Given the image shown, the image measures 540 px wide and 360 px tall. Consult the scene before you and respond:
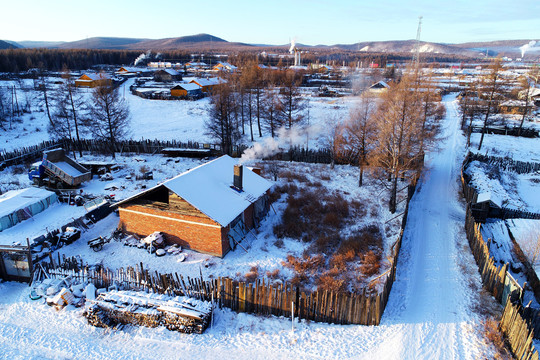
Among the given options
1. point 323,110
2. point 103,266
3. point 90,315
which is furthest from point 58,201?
point 323,110

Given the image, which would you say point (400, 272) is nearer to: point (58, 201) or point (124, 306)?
point (124, 306)

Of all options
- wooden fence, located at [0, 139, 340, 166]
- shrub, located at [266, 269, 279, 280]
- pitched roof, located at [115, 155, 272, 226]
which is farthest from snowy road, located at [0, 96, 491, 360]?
wooden fence, located at [0, 139, 340, 166]

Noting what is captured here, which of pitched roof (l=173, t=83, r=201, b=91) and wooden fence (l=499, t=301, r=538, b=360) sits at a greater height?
pitched roof (l=173, t=83, r=201, b=91)

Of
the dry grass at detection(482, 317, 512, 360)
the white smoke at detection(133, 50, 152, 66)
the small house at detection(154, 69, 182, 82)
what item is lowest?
the dry grass at detection(482, 317, 512, 360)

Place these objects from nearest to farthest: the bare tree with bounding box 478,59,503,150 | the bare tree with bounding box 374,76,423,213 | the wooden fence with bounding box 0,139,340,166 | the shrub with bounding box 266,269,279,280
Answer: the shrub with bounding box 266,269,279,280 → the bare tree with bounding box 374,76,423,213 → the wooden fence with bounding box 0,139,340,166 → the bare tree with bounding box 478,59,503,150

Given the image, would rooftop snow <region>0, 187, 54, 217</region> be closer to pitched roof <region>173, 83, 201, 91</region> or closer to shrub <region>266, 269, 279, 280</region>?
shrub <region>266, 269, 279, 280</region>

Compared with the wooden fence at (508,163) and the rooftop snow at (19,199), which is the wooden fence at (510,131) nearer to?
the wooden fence at (508,163)

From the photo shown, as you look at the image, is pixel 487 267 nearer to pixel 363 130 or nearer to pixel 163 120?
pixel 363 130

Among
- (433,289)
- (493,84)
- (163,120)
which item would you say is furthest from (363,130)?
(163,120)
